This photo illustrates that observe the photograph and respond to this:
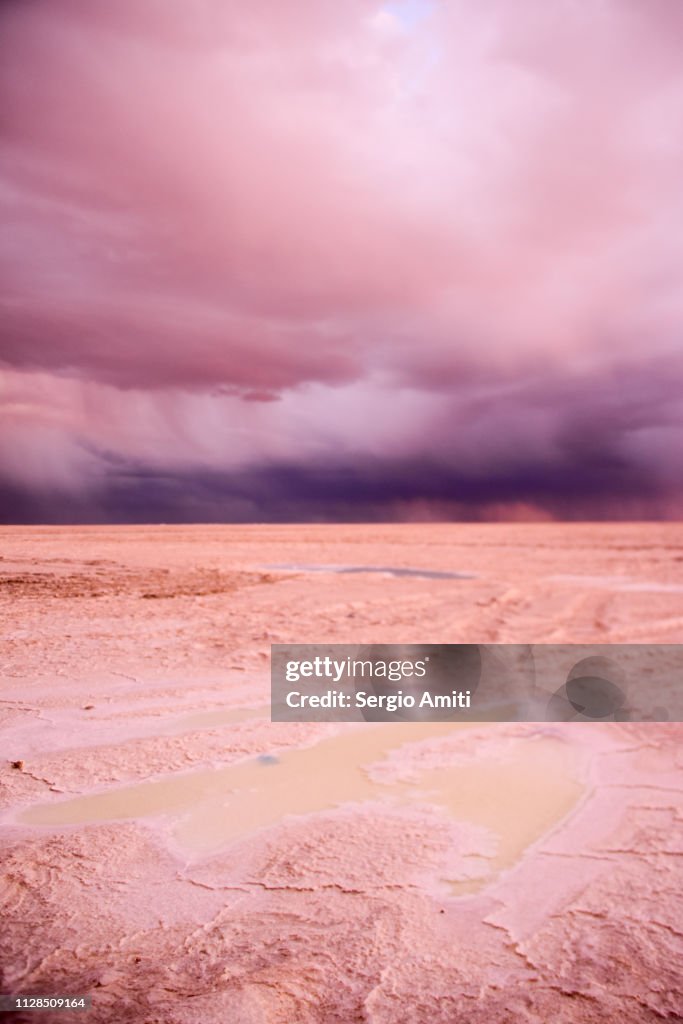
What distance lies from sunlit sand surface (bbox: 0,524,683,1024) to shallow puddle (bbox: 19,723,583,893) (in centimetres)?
1

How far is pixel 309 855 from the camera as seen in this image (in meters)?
2.42

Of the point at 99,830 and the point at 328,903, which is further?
the point at 99,830

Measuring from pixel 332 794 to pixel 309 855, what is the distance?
554 millimetres

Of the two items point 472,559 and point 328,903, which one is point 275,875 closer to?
point 328,903

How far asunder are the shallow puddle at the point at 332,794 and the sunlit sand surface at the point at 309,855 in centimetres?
1

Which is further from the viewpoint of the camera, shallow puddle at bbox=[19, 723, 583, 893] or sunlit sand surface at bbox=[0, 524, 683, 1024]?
shallow puddle at bbox=[19, 723, 583, 893]

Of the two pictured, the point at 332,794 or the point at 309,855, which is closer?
the point at 309,855

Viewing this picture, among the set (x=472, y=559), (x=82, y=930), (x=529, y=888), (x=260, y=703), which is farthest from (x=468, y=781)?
(x=472, y=559)

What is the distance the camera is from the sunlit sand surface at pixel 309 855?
1709mm

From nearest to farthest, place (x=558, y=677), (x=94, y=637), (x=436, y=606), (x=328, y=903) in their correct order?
(x=328, y=903) → (x=558, y=677) → (x=94, y=637) → (x=436, y=606)

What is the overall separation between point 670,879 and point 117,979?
68.4 inches

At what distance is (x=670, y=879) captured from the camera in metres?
2.22

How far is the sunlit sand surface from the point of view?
1.71m

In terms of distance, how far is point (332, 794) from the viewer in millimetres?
2969
